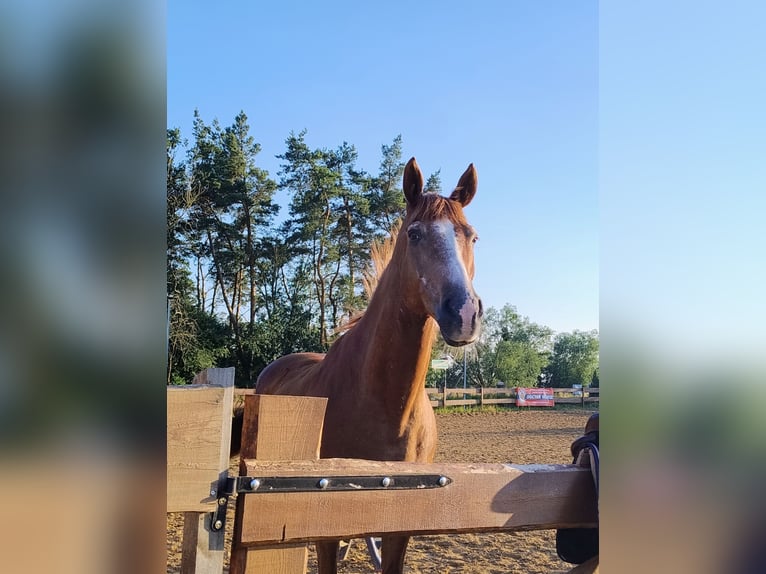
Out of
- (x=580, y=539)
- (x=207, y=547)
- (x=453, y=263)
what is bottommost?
(x=580, y=539)

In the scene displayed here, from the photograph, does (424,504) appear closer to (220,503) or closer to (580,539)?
(220,503)

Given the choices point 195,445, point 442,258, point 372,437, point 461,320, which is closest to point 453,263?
point 442,258

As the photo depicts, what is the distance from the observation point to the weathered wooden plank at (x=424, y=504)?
3.30 ft

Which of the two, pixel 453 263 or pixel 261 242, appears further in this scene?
pixel 261 242

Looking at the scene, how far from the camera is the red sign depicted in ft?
74.9

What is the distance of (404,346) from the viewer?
87.0 inches

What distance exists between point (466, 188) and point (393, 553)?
5.35 ft

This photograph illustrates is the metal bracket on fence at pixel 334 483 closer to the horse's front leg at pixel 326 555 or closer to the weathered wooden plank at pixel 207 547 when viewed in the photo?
the weathered wooden plank at pixel 207 547

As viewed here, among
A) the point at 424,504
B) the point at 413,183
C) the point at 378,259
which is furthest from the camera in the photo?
the point at 378,259

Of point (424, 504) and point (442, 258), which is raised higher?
point (442, 258)

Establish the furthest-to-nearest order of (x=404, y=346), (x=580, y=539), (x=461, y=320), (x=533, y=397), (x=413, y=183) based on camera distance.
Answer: (x=533, y=397) → (x=413, y=183) → (x=404, y=346) → (x=461, y=320) → (x=580, y=539)

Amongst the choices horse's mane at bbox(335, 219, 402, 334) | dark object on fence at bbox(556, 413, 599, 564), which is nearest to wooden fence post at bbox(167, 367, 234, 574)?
dark object on fence at bbox(556, 413, 599, 564)
